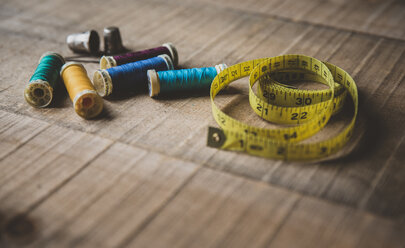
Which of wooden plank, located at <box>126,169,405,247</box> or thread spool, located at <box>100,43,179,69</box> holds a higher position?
thread spool, located at <box>100,43,179,69</box>

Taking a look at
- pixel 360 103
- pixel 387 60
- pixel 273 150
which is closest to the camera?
pixel 273 150

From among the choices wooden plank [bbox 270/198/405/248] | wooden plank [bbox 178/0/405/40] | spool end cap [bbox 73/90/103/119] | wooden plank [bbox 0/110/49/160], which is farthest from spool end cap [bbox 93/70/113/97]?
wooden plank [bbox 178/0/405/40]

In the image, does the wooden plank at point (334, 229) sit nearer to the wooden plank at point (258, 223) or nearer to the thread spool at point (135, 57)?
the wooden plank at point (258, 223)

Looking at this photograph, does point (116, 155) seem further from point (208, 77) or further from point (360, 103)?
point (360, 103)

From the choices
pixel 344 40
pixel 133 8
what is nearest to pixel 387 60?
pixel 344 40

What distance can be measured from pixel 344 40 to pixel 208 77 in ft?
3.78

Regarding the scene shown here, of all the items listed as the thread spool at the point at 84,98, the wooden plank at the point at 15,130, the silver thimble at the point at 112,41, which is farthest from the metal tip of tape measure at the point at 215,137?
the silver thimble at the point at 112,41

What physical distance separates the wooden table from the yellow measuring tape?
0.06 metres

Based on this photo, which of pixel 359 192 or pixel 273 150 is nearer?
pixel 359 192

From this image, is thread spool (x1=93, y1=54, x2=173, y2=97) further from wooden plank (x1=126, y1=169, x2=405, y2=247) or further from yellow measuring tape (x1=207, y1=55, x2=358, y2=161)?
wooden plank (x1=126, y1=169, x2=405, y2=247)

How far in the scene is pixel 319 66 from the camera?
2424 mm

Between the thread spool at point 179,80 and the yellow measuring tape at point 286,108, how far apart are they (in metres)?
0.08

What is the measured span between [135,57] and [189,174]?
3.58 feet

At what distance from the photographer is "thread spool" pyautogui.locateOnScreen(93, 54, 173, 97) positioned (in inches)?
93.4
